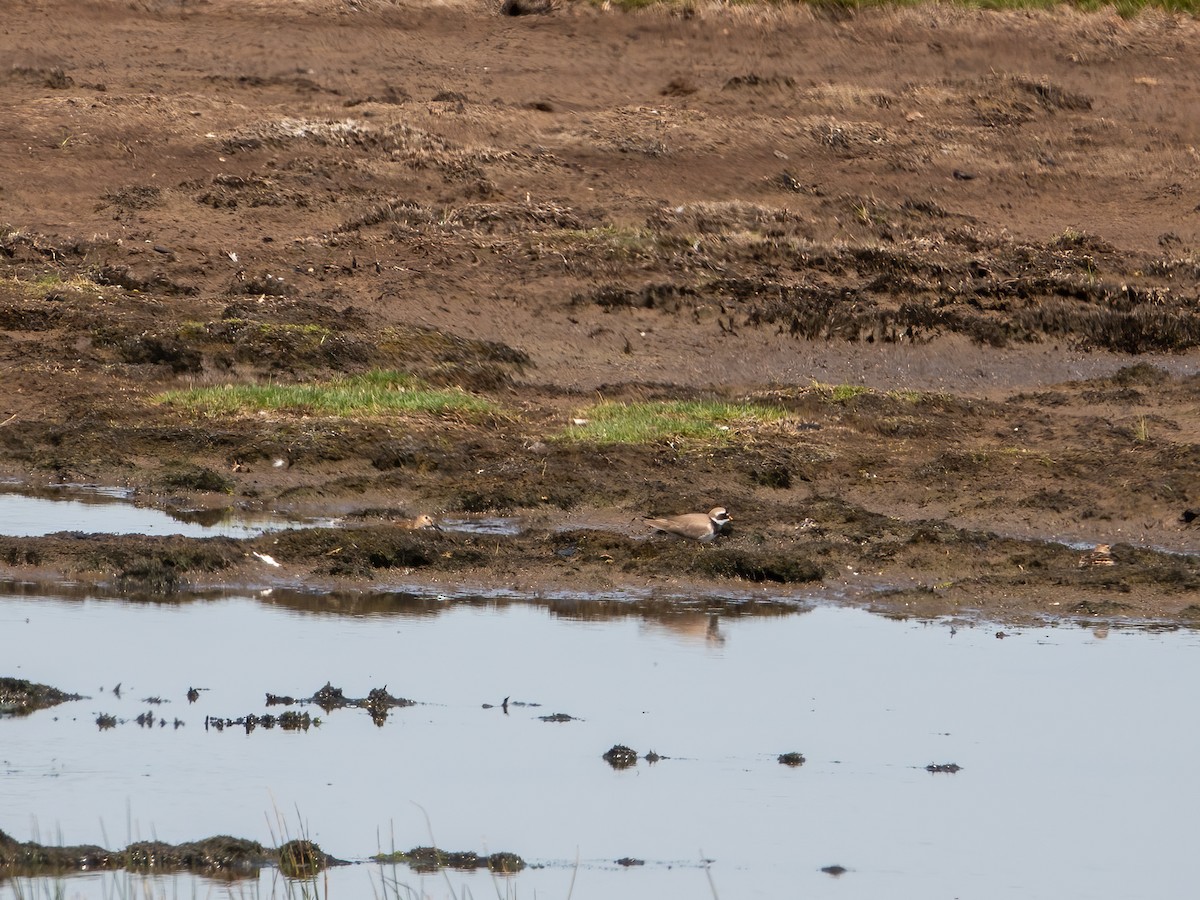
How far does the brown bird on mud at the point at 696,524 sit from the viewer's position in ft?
32.0

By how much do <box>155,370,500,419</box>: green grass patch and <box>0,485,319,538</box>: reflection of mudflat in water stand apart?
1565 mm

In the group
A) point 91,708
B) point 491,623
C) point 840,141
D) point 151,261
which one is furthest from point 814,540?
point 840,141

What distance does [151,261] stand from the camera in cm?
1577

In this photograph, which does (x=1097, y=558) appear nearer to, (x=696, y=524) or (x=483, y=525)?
(x=696, y=524)

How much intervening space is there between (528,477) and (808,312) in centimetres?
565

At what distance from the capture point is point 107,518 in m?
10.1

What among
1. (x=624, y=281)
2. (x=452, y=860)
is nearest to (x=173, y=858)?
(x=452, y=860)

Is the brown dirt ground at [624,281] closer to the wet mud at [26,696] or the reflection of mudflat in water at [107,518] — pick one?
the reflection of mudflat in water at [107,518]

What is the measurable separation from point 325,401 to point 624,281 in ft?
15.0

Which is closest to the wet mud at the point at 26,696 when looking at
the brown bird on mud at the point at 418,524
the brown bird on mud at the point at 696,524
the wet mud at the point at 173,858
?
the wet mud at the point at 173,858

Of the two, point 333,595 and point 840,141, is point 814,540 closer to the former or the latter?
point 333,595

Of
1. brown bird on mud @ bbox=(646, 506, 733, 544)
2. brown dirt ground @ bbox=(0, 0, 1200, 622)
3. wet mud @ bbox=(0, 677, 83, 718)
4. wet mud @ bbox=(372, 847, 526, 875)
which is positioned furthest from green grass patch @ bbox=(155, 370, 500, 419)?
wet mud @ bbox=(372, 847, 526, 875)

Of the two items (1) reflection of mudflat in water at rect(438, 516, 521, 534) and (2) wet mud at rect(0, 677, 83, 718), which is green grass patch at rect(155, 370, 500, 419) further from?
(2) wet mud at rect(0, 677, 83, 718)

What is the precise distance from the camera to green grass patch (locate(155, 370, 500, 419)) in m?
12.2
